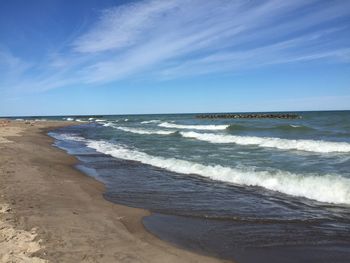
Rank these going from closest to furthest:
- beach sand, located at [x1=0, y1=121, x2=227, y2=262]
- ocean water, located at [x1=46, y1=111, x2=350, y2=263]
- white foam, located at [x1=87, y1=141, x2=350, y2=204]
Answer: beach sand, located at [x1=0, y1=121, x2=227, y2=262] → ocean water, located at [x1=46, y1=111, x2=350, y2=263] → white foam, located at [x1=87, y1=141, x2=350, y2=204]

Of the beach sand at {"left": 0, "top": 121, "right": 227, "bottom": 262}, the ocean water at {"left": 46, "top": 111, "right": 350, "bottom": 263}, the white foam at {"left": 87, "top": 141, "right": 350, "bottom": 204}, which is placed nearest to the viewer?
the beach sand at {"left": 0, "top": 121, "right": 227, "bottom": 262}

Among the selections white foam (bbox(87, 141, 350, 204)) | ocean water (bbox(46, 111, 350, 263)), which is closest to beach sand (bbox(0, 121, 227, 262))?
ocean water (bbox(46, 111, 350, 263))

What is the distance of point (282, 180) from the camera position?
36.1 feet

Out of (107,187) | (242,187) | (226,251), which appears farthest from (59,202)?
(242,187)

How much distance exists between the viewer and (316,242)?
6270 mm

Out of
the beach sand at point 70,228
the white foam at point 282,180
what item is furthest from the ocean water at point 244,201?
the beach sand at point 70,228

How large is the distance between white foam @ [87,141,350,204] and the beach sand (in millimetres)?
4246

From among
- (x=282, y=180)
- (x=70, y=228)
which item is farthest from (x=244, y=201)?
(x=70, y=228)

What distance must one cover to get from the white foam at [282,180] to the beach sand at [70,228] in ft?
13.9

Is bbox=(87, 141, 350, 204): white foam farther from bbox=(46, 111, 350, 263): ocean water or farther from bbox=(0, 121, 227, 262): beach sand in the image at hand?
bbox=(0, 121, 227, 262): beach sand

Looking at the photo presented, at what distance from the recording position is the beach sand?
5.38 metres

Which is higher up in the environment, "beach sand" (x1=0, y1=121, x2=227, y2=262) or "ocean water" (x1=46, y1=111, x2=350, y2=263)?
"beach sand" (x1=0, y1=121, x2=227, y2=262)

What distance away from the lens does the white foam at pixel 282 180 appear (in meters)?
9.50

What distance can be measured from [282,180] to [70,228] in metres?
6.76
